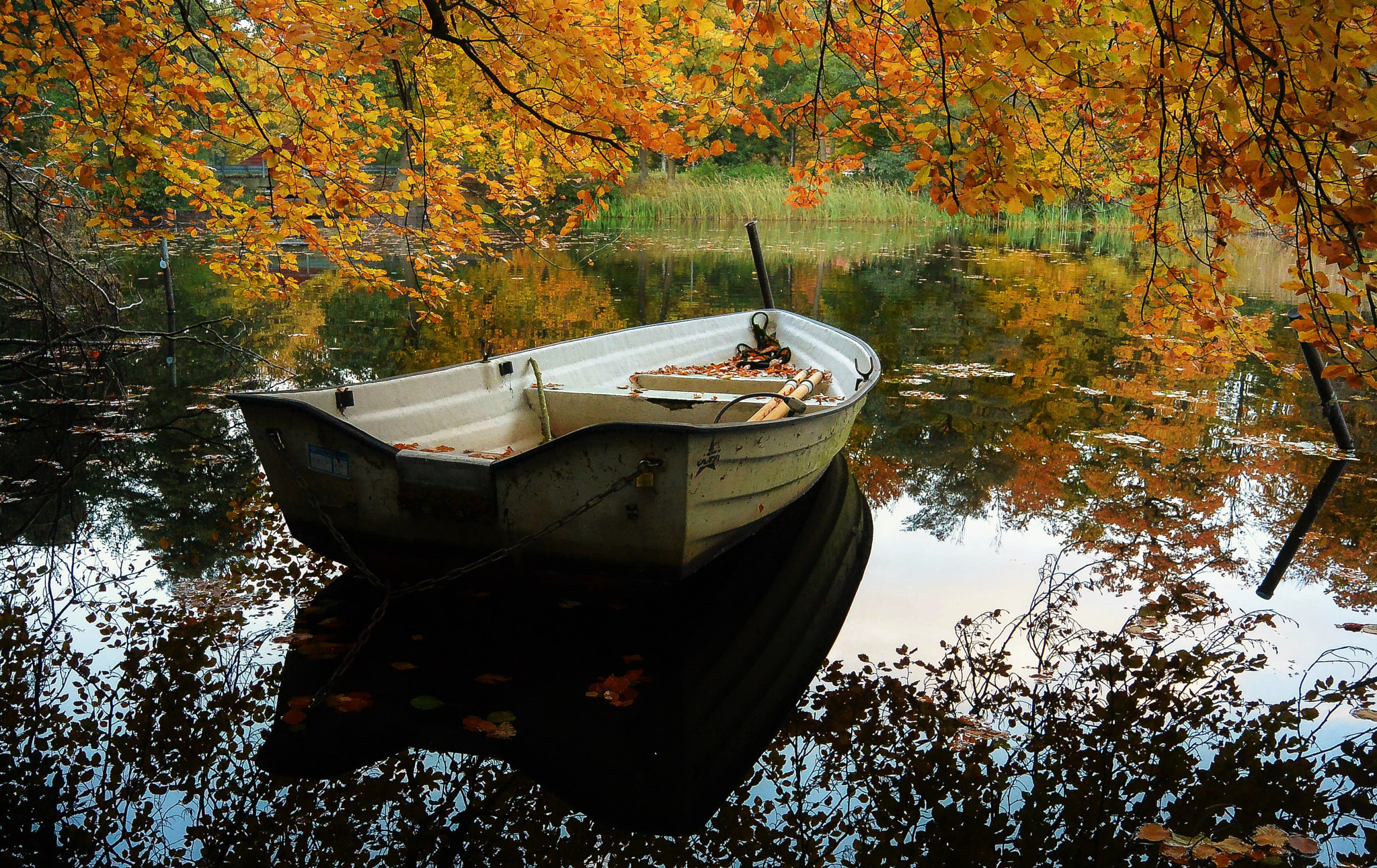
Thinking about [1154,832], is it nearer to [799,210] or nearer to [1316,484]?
[1316,484]

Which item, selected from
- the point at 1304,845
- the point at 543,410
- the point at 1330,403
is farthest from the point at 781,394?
the point at 1330,403

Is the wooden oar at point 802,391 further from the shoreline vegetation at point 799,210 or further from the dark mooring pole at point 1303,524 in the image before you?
the shoreline vegetation at point 799,210

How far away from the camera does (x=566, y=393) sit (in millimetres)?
5898

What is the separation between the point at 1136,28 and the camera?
16.1ft

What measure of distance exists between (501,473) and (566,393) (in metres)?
1.85

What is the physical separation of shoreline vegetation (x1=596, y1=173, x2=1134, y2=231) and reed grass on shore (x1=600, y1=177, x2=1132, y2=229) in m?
0.02

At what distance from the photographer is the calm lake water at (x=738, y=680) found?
10.1ft

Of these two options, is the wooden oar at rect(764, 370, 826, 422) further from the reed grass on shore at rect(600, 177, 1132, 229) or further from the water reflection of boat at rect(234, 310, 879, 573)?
the reed grass on shore at rect(600, 177, 1132, 229)

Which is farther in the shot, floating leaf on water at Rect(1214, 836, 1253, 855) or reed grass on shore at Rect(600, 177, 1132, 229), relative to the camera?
reed grass on shore at Rect(600, 177, 1132, 229)

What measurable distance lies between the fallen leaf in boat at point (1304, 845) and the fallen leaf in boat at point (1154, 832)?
36 centimetres

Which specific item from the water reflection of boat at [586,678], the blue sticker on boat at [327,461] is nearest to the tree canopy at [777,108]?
the blue sticker on boat at [327,461]

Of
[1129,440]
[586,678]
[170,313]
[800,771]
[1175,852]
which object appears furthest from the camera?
[170,313]

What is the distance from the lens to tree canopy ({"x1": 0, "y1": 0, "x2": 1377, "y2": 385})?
2.78 m

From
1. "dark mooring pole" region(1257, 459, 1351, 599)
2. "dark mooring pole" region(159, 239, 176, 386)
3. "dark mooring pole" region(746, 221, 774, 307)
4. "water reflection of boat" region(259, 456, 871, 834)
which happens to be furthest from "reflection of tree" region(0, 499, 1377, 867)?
"dark mooring pole" region(746, 221, 774, 307)
